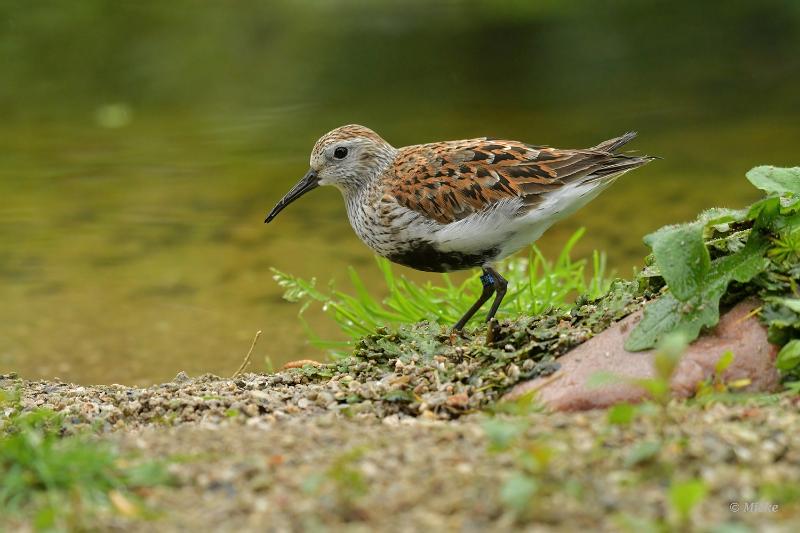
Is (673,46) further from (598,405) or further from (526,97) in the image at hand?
(598,405)

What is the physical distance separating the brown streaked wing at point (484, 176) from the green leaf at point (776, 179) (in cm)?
139

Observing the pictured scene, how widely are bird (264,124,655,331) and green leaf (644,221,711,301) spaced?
1.57 m

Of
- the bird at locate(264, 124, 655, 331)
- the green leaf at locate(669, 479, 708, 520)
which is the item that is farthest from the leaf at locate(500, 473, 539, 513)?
the bird at locate(264, 124, 655, 331)

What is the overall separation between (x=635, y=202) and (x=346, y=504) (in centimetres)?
845

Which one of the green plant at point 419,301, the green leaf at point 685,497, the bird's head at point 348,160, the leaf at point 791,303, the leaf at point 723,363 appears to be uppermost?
the bird's head at point 348,160

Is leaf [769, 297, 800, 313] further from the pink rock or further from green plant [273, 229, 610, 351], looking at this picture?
green plant [273, 229, 610, 351]

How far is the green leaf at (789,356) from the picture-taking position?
4.40 meters

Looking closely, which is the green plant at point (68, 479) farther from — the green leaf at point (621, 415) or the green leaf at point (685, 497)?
the green leaf at point (685, 497)

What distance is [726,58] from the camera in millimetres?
15477

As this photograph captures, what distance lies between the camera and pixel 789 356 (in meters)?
4.40

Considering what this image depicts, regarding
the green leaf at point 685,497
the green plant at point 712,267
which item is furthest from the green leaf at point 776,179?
the green leaf at point 685,497

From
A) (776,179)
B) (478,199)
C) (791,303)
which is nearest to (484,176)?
(478,199)

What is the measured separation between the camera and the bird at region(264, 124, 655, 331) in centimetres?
632

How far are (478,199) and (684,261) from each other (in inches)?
68.3
